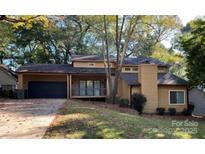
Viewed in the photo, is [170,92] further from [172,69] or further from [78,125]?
[78,125]

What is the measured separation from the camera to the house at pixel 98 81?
14461 millimetres

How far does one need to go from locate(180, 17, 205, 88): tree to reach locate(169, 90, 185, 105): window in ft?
4.79

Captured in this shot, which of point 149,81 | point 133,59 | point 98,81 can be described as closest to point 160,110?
point 149,81

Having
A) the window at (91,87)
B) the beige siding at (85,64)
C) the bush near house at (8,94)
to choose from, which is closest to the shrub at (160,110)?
the window at (91,87)

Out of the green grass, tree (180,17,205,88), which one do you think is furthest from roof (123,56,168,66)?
the green grass

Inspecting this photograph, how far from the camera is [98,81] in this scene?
58.4 ft

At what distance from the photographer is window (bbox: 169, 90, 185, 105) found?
48.4 ft

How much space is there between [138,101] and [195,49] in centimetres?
342

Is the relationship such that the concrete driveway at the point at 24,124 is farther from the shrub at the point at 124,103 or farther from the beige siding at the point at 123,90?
the beige siding at the point at 123,90

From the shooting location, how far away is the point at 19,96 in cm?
1594

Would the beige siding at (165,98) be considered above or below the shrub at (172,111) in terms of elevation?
above

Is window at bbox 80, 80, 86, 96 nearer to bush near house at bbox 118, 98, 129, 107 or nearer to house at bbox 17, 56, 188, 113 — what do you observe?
house at bbox 17, 56, 188, 113

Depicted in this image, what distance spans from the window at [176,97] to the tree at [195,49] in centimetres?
146
